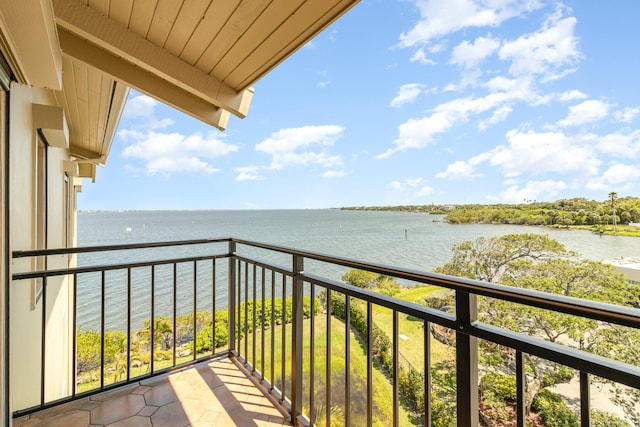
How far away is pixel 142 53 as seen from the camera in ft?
5.93

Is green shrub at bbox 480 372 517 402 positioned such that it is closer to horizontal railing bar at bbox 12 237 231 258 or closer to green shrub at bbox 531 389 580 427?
Result: green shrub at bbox 531 389 580 427

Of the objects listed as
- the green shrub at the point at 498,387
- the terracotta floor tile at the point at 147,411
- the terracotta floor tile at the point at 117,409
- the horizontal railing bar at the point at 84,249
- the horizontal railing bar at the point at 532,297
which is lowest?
the green shrub at the point at 498,387

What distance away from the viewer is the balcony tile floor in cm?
175

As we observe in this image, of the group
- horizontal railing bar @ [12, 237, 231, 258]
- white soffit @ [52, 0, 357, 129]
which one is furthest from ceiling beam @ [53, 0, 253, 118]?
horizontal railing bar @ [12, 237, 231, 258]

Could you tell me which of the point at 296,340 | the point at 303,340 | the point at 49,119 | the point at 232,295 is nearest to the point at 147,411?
the point at 232,295

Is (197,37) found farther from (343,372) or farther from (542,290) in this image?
(542,290)

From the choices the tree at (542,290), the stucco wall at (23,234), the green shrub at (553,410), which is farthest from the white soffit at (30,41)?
the green shrub at (553,410)

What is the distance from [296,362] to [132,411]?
1057mm

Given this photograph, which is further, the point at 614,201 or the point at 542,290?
the point at 614,201

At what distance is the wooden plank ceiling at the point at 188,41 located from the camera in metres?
1.43

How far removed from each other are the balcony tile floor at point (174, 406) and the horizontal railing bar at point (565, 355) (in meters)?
1.40

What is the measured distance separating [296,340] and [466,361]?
3.37ft

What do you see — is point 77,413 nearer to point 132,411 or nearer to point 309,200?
point 132,411

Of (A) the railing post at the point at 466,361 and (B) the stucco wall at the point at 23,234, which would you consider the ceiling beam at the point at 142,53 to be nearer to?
(B) the stucco wall at the point at 23,234
